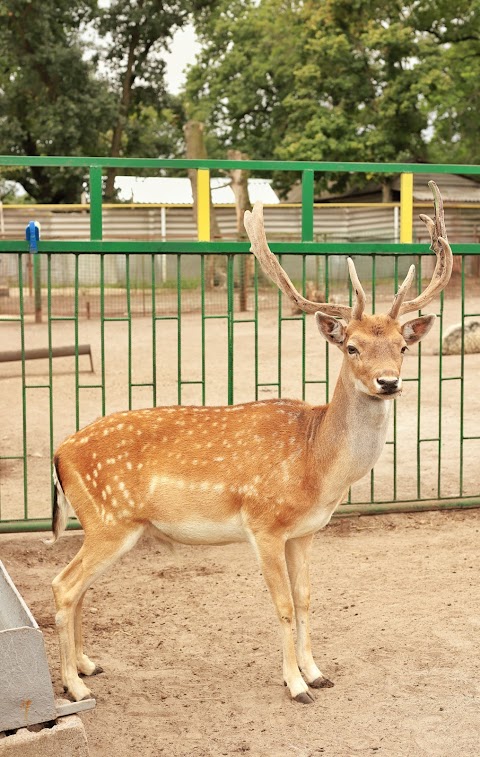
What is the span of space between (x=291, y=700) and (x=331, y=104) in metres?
33.1

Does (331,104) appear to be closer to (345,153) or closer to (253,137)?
(345,153)

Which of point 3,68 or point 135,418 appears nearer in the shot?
point 135,418

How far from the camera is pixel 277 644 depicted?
5.66 m

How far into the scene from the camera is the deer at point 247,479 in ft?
16.1

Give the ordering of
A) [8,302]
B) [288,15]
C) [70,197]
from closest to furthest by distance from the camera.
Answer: [8,302], [70,197], [288,15]

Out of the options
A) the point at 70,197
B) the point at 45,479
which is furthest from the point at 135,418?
the point at 70,197

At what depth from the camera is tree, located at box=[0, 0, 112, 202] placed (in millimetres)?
34906

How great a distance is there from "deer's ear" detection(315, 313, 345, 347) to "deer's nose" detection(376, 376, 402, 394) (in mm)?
436

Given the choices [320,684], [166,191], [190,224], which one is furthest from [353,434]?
[166,191]

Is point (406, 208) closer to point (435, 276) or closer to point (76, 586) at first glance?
point (435, 276)

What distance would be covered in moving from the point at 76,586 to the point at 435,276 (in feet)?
7.56

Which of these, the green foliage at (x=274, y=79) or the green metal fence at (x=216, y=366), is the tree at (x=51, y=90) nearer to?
the green foliage at (x=274, y=79)

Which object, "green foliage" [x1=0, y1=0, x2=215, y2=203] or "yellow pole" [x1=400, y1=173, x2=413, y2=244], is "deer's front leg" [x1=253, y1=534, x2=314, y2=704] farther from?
"green foliage" [x1=0, y1=0, x2=215, y2=203]

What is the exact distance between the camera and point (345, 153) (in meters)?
34.6
